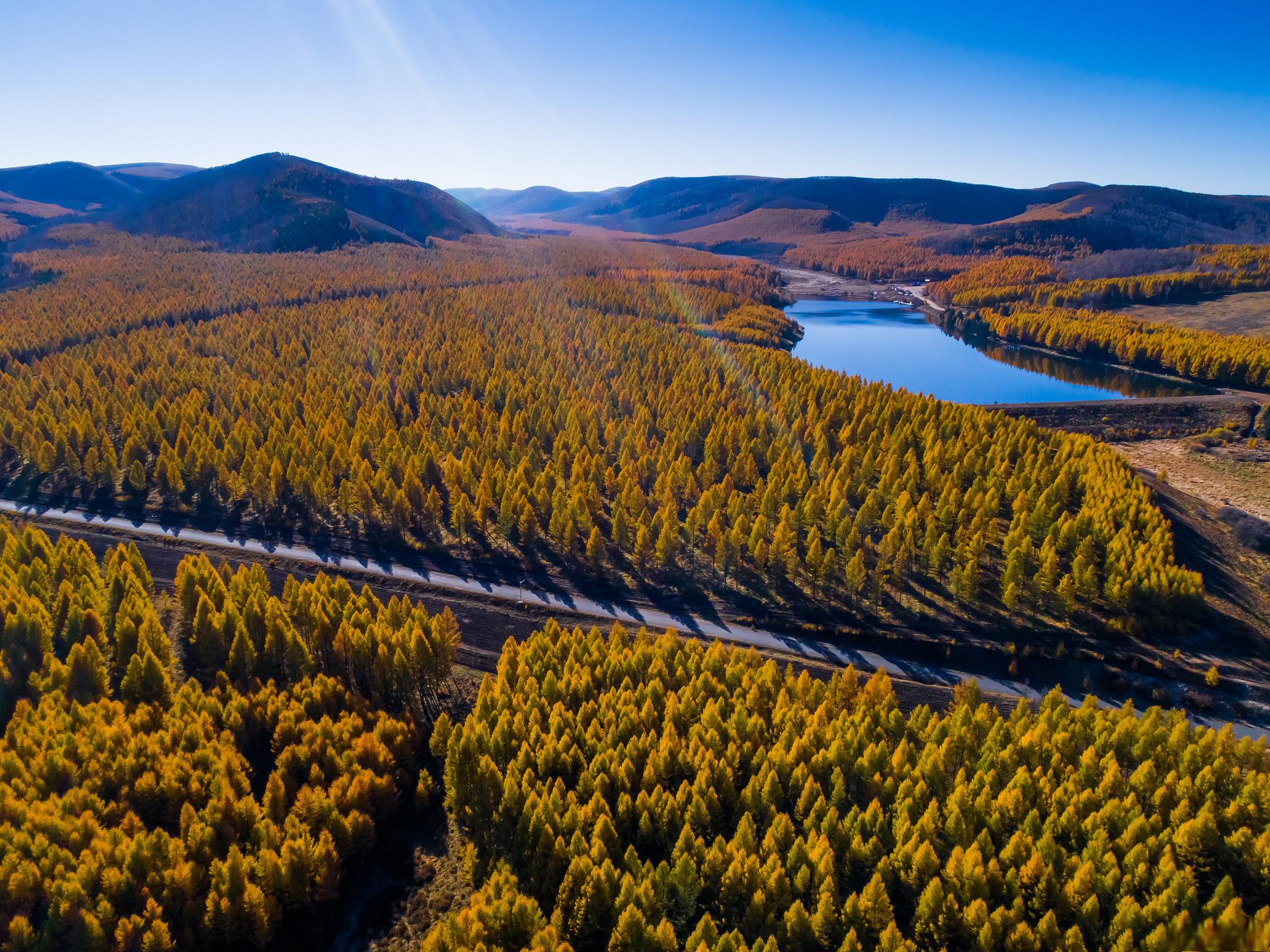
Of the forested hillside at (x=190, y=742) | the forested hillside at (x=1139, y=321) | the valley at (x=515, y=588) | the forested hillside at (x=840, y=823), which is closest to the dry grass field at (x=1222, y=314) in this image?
the forested hillside at (x=1139, y=321)

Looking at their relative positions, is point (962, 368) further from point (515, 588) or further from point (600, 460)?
point (515, 588)

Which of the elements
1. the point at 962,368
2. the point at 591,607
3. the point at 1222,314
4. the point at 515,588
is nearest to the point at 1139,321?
the point at 1222,314

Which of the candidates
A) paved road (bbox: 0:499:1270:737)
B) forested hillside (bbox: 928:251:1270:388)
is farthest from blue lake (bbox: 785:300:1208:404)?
paved road (bbox: 0:499:1270:737)

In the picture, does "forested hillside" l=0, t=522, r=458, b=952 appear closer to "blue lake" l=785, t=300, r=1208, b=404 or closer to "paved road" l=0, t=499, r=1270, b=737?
"paved road" l=0, t=499, r=1270, b=737

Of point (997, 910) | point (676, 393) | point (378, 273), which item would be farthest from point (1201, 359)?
point (378, 273)

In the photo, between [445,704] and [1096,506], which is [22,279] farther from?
[1096,506]

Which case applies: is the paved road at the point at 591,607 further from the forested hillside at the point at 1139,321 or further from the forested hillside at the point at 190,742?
the forested hillside at the point at 1139,321
